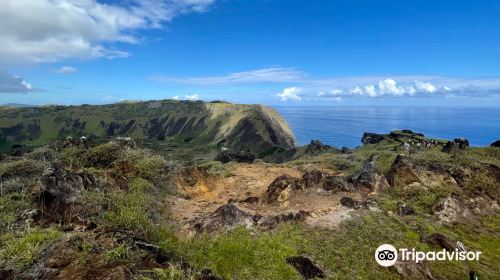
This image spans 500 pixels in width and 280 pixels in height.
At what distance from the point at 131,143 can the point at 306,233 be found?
17391 mm

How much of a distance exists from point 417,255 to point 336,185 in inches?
272

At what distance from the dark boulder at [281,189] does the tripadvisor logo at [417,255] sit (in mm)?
6267

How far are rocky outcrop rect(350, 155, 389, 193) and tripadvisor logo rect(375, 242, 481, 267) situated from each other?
627cm

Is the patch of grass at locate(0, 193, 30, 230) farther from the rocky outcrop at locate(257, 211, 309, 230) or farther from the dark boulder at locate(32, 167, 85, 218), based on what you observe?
the rocky outcrop at locate(257, 211, 309, 230)

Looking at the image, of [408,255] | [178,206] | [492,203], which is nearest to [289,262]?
[408,255]

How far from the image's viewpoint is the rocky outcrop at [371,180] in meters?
21.6

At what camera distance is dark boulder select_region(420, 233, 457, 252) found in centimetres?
1557

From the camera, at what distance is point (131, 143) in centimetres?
2795

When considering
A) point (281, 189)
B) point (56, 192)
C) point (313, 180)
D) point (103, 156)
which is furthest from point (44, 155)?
point (313, 180)

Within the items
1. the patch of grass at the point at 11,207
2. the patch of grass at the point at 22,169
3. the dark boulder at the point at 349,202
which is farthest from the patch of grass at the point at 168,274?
the patch of grass at the point at 22,169

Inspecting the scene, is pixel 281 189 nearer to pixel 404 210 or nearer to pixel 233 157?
pixel 404 210

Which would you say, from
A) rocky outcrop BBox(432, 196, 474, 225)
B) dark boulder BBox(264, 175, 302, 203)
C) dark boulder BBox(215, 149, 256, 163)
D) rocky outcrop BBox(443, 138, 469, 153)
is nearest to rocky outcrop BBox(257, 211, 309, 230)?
dark boulder BBox(264, 175, 302, 203)

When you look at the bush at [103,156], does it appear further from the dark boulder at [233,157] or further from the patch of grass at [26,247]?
the dark boulder at [233,157]

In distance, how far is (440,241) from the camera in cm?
1580
